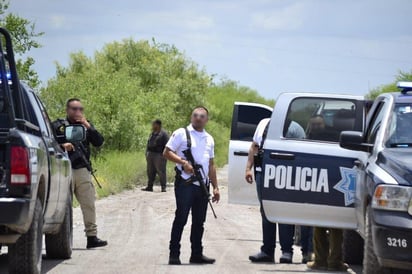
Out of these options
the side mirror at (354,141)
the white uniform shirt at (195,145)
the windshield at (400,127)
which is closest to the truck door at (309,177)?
the side mirror at (354,141)

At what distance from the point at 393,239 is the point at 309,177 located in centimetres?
242

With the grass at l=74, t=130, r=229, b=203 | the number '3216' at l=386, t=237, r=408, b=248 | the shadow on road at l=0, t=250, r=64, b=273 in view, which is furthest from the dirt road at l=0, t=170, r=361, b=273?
the grass at l=74, t=130, r=229, b=203

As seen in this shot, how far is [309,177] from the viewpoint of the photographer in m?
10.5

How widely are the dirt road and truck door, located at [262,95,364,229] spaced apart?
759 millimetres

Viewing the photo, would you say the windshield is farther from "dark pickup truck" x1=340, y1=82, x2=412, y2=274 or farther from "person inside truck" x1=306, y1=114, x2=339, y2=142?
"person inside truck" x1=306, y1=114, x2=339, y2=142

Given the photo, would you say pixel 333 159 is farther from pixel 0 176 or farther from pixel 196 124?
pixel 0 176

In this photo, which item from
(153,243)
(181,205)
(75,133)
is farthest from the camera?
(153,243)

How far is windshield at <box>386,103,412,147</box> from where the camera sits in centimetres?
949

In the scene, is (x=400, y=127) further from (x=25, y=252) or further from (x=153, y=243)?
(x=153, y=243)

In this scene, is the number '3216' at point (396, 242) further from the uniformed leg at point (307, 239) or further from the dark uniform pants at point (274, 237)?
the uniformed leg at point (307, 239)

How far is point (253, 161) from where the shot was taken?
12352 mm

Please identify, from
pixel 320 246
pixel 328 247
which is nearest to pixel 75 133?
pixel 320 246

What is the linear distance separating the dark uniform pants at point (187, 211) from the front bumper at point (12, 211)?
3356 millimetres

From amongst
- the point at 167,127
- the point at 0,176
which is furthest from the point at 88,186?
the point at 167,127
